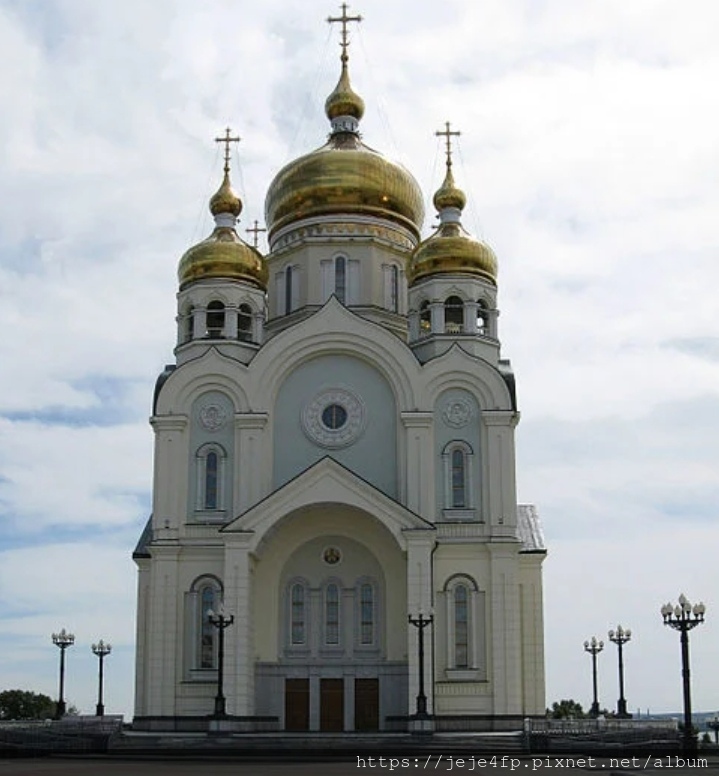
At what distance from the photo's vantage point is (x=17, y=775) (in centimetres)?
2183

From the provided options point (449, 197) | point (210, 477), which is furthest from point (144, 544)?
point (449, 197)

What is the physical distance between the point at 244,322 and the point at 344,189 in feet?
20.3

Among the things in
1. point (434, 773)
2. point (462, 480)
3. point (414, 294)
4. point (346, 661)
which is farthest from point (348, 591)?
point (434, 773)

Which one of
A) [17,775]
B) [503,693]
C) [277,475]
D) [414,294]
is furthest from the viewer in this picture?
[414,294]

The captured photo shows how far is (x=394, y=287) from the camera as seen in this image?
46719 millimetres

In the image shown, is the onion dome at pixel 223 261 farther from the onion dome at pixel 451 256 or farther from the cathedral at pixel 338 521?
the onion dome at pixel 451 256

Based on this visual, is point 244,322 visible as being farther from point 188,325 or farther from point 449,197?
point 449,197

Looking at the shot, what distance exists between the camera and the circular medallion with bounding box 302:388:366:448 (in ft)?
134

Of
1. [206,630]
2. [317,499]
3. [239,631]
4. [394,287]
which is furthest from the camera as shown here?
[394,287]

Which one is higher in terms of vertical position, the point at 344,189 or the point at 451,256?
the point at 344,189

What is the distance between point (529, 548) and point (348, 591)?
598 centimetres

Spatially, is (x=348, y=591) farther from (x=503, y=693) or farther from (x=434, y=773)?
(x=434, y=773)

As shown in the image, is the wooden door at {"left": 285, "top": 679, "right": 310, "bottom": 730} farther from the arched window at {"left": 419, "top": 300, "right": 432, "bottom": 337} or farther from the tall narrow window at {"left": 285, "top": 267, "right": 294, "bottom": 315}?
the tall narrow window at {"left": 285, "top": 267, "right": 294, "bottom": 315}

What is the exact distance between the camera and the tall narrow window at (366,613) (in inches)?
1571
